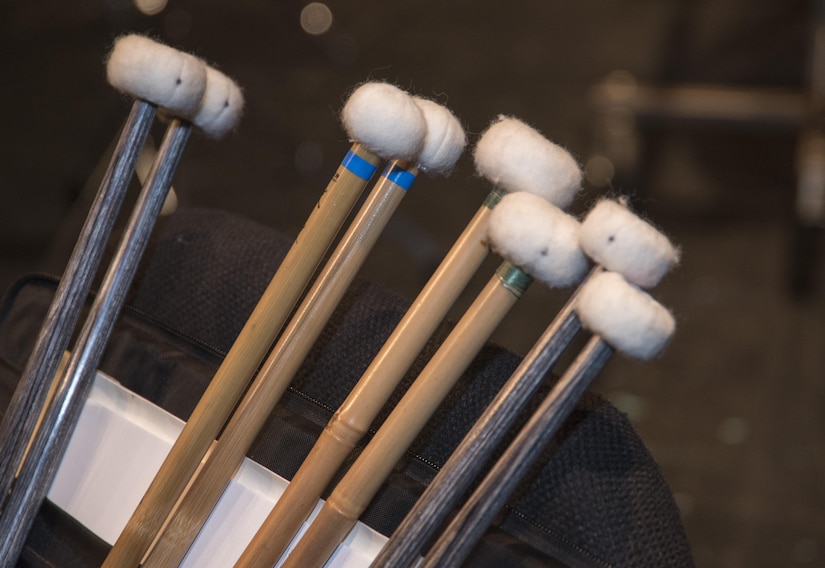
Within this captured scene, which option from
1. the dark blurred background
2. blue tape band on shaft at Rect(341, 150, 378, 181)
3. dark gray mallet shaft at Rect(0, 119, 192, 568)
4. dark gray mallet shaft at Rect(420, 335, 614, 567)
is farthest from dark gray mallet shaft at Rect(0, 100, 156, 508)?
the dark blurred background

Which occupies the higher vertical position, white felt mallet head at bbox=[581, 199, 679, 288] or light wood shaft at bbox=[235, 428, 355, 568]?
white felt mallet head at bbox=[581, 199, 679, 288]

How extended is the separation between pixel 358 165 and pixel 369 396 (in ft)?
0.35

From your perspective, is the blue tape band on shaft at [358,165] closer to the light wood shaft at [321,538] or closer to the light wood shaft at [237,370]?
the light wood shaft at [237,370]

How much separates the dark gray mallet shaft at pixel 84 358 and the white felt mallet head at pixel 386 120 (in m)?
0.13

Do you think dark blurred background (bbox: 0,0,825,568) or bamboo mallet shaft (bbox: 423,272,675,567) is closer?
bamboo mallet shaft (bbox: 423,272,675,567)

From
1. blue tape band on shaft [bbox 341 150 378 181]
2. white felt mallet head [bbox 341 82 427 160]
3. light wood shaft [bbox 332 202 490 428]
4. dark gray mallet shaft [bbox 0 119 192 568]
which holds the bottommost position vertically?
dark gray mallet shaft [bbox 0 119 192 568]

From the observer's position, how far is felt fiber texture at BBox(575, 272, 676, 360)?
12.6 inches

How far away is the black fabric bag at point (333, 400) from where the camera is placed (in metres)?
0.40

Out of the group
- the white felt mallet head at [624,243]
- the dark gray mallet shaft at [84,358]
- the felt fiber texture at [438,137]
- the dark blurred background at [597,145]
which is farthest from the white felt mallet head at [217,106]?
the dark blurred background at [597,145]

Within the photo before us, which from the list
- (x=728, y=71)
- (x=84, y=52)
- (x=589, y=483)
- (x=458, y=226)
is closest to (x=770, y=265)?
(x=728, y=71)

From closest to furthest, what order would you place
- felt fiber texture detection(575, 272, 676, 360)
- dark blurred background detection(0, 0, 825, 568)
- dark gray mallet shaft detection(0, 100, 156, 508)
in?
1. felt fiber texture detection(575, 272, 676, 360)
2. dark gray mallet shaft detection(0, 100, 156, 508)
3. dark blurred background detection(0, 0, 825, 568)

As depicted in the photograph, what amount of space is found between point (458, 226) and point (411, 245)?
11 centimetres

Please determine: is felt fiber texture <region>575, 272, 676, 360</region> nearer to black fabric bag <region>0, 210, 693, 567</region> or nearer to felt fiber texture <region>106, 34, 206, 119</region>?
black fabric bag <region>0, 210, 693, 567</region>

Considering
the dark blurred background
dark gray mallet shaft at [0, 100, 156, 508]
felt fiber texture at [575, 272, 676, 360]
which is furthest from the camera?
the dark blurred background
